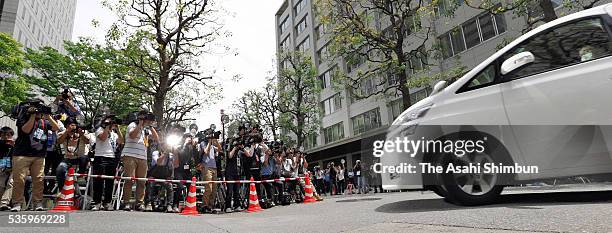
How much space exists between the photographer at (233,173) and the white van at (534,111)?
490 centimetres

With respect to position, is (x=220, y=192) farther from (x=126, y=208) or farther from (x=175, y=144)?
(x=126, y=208)

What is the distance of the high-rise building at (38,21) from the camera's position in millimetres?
37938

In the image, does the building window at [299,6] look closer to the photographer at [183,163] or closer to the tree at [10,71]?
the tree at [10,71]

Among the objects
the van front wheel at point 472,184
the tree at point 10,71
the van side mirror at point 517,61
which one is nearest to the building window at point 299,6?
the tree at point 10,71

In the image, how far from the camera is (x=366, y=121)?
90.7ft

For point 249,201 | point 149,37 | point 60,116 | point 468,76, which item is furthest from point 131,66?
point 468,76

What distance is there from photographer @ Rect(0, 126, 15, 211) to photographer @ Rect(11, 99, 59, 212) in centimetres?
86

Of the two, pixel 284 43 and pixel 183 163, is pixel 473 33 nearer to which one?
pixel 183 163

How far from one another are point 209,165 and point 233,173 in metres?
0.72

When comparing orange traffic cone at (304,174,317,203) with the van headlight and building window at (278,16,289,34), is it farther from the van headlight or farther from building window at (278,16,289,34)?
building window at (278,16,289,34)

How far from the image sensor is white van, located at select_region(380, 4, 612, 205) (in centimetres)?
348

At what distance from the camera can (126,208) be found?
21.5 ft

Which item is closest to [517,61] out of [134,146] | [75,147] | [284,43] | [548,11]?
[134,146]


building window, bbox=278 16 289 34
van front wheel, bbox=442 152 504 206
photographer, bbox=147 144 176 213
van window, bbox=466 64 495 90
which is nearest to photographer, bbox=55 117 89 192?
photographer, bbox=147 144 176 213
